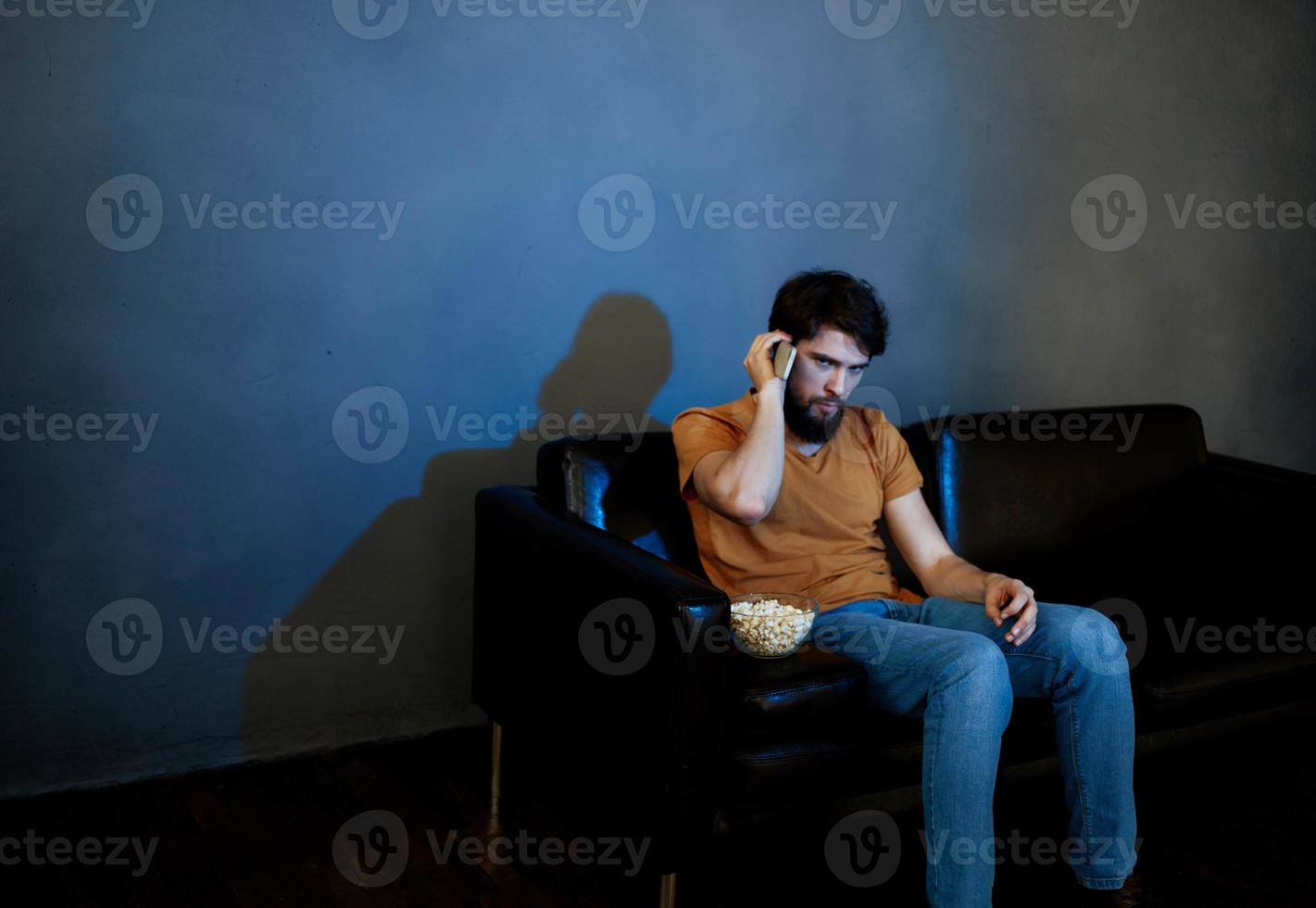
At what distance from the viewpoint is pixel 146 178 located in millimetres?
2355

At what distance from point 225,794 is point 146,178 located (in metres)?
1.27

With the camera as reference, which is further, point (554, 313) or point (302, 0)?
point (554, 313)

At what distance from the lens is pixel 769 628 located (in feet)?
6.75

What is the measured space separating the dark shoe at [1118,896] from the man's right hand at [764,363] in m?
1.06

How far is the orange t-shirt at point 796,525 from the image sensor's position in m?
2.34

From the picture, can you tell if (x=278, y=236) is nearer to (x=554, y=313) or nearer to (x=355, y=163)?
(x=355, y=163)

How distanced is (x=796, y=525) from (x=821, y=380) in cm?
29

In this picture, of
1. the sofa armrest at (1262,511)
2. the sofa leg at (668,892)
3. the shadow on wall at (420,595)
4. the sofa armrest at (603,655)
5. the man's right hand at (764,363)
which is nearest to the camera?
the sofa armrest at (603,655)

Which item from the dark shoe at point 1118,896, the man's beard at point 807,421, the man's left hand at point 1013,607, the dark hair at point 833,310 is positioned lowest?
the dark shoe at point 1118,896

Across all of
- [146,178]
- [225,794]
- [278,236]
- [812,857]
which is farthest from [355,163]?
[812,857]

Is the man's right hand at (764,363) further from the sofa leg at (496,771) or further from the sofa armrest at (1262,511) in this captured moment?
the sofa armrest at (1262,511)

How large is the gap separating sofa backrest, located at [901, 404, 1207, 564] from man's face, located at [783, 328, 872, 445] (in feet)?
1.67

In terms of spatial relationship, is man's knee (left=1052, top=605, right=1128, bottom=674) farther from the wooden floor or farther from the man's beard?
the man's beard

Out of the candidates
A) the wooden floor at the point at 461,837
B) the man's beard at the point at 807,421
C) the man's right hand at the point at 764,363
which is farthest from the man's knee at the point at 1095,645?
the man's right hand at the point at 764,363
